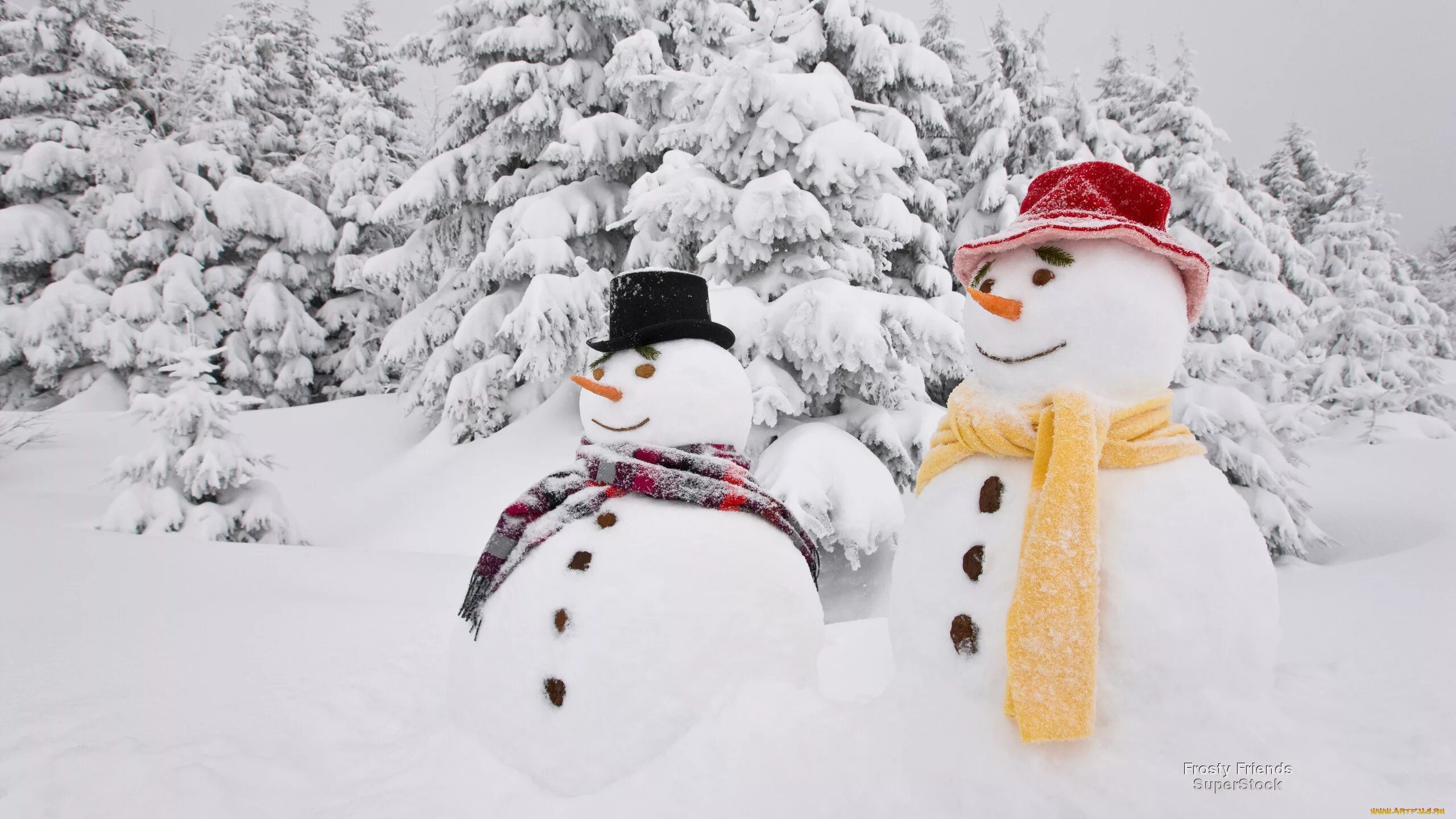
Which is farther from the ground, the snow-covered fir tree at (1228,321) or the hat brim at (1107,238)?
the hat brim at (1107,238)

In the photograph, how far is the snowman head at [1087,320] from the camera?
6.40 feet

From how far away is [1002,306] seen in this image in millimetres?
1987

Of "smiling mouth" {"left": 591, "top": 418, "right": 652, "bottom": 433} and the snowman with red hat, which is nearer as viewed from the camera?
the snowman with red hat

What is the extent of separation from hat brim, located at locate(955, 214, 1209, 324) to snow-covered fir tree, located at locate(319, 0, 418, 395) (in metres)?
14.3

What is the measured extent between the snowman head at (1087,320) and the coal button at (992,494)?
10.8 inches

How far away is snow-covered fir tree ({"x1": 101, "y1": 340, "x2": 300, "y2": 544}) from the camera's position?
6.71 m

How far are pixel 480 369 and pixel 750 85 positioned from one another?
5.99m

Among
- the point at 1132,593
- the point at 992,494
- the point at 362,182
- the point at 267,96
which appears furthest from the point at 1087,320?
the point at 267,96

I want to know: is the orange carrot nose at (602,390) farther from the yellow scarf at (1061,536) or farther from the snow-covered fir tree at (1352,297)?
the snow-covered fir tree at (1352,297)

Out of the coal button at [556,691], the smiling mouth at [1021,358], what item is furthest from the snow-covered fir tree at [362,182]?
the smiling mouth at [1021,358]

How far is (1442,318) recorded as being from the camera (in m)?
23.4

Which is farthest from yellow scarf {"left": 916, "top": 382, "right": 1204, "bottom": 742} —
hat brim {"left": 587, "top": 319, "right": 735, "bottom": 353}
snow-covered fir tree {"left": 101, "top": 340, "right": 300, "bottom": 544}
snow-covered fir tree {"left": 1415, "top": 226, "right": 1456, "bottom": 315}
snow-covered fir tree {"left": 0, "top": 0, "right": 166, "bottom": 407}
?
snow-covered fir tree {"left": 1415, "top": 226, "right": 1456, "bottom": 315}

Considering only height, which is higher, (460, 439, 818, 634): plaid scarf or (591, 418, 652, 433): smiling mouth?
(591, 418, 652, 433): smiling mouth

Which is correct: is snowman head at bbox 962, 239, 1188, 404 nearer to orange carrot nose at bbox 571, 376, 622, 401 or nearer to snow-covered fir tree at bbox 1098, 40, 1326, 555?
orange carrot nose at bbox 571, 376, 622, 401
